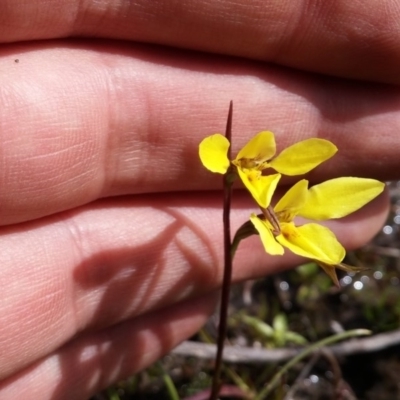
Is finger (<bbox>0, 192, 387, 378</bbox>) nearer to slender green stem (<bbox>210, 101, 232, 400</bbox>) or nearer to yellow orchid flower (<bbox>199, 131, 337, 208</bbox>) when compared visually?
slender green stem (<bbox>210, 101, 232, 400</bbox>)

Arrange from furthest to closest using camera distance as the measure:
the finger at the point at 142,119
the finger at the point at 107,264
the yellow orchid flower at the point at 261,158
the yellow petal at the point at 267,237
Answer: the finger at the point at 107,264 → the finger at the point at 142,119 → the yellow orchid flower at the point at 261,158 → the yellow petal at the point at 267,237

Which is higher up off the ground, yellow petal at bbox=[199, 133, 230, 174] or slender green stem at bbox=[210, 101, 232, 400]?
yellow petal at bbox=[199, 133, 230, 174]

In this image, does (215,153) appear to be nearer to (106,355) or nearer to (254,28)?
(254,28)

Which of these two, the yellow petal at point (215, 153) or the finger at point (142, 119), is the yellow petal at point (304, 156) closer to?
the yellow petal at point (215, 153)

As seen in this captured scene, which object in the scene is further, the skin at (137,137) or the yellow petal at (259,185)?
the skin at (137,137)

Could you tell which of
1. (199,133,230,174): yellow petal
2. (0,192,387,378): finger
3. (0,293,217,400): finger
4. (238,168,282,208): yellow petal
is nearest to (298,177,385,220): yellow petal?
(238,168,282,208): yellow petal

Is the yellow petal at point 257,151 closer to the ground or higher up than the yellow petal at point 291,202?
higher up

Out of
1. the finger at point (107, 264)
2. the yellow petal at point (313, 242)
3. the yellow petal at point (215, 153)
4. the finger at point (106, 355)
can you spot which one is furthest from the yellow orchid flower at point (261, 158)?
the finger at point (106, 355)

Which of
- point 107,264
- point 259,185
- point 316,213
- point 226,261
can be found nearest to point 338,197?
point 316,213

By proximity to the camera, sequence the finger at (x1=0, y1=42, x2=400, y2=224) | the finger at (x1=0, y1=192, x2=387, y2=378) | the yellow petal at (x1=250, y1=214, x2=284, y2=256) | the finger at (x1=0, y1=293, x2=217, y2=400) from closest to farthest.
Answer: the yellow petal at (x1=250, y1=214, x2=284, y2=256)
the finger at (x1=0, y1=42, x2=400, y2=224)
the finger at (x1=0, y1=192, x2=387, y2=378)
the finger at (x1=0, y1=293, x2=217, y2=400)
